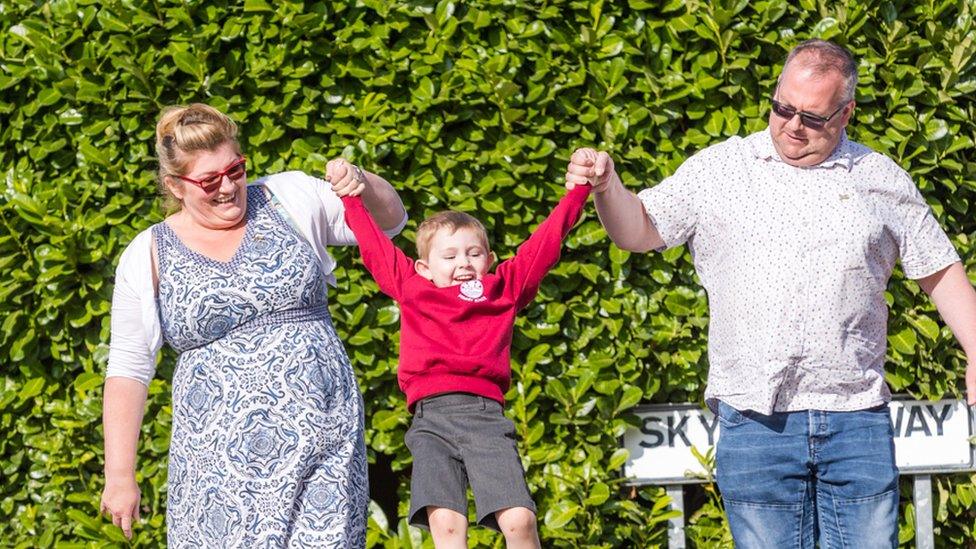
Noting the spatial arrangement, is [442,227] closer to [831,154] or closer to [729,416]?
[729,416]

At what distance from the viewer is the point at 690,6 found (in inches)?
186

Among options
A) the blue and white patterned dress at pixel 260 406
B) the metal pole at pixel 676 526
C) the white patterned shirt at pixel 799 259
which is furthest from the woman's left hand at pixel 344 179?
the metal pole at pixel 676 526

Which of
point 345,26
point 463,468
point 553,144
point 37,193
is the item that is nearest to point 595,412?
point 553,144

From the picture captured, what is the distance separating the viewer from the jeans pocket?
351 cm

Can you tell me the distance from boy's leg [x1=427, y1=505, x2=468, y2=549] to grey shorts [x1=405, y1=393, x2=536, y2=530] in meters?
0.02

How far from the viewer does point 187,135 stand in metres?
3.37

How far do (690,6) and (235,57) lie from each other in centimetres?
162

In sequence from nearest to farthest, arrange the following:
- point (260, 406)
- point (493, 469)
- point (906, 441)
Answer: point (260, 406) → point (493, 469) → point (906, 441)

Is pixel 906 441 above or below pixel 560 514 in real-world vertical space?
above

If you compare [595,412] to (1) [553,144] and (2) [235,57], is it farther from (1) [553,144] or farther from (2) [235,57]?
(2) [235,57]

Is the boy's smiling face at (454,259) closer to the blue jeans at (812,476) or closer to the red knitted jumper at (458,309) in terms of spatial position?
the red knitted jumper at (458,309)

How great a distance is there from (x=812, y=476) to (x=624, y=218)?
85 cm

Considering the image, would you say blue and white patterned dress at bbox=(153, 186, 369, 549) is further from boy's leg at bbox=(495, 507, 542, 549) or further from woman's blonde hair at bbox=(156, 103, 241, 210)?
boy's leg at bbox=(495, 507, 542, 549)

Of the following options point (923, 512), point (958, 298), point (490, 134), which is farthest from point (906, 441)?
point (490, 134)
